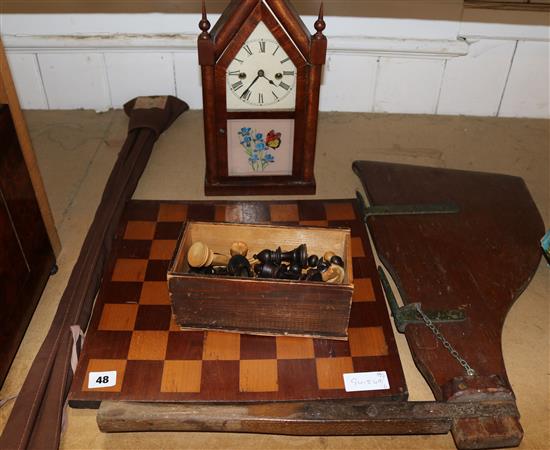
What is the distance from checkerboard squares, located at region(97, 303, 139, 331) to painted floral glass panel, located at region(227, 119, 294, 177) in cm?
57

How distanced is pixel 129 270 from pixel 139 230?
167 millimetres

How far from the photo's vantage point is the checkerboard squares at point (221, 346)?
117cm

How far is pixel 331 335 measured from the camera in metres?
1.21

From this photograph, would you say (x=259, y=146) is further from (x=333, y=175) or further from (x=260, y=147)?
(x=333, y=175)

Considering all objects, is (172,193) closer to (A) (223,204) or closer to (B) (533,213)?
(A) (223,204)

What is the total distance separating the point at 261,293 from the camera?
3.66 feet

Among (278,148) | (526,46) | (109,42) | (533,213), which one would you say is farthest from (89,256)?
(526,46)

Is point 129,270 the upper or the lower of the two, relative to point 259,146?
lower

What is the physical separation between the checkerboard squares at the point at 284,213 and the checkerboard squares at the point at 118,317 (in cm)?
49

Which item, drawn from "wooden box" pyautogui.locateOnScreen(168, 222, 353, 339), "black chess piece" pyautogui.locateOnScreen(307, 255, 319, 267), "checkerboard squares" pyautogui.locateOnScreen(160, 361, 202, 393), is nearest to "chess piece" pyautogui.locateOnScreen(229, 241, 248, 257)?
"wooden box" pyautogui.locateOnScreen(168, 222, 353, 339)

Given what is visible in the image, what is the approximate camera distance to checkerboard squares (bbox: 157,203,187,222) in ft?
5.15

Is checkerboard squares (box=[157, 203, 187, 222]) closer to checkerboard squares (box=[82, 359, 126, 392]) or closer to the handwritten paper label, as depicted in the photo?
checkerboard squares (box=[82, 359, 126, 392])

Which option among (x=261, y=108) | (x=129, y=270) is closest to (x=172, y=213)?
(x=129, y=270)

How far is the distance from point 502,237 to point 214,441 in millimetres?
956
